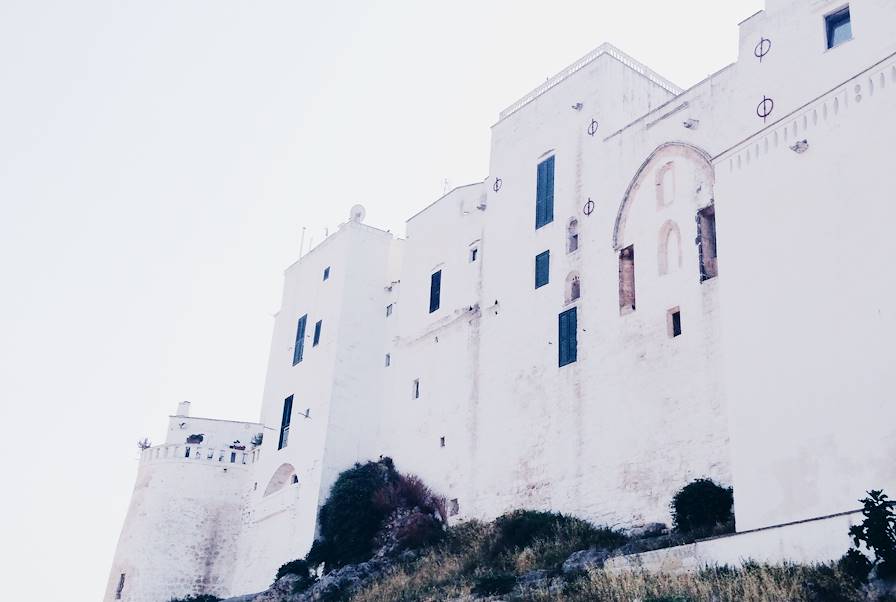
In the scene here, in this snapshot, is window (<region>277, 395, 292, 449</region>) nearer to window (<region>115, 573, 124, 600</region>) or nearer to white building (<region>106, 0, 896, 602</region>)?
white building (<region>106, 0, 896, 602</region>)

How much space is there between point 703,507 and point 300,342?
16922mm

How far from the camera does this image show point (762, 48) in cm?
1909

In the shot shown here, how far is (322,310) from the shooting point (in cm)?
3206

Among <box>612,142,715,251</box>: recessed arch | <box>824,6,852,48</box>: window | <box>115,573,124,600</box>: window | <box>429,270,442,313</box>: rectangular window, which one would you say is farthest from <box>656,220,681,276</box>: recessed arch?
<box>115,573,124,600</box>: window

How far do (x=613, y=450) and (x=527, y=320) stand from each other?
15.6 feet

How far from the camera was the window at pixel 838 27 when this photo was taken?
1769 cm

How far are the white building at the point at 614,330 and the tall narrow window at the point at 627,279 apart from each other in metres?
0.05

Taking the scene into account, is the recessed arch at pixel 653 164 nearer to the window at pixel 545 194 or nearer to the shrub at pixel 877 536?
the window at pixel 545 194

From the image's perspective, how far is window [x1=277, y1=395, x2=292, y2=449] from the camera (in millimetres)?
31344

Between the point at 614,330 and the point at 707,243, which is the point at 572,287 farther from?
the point at 707,243

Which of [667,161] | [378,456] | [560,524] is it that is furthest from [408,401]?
[667,161]

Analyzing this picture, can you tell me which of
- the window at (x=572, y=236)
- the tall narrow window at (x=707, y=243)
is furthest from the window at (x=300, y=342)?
the tall narrow window at (x=707, y=243)

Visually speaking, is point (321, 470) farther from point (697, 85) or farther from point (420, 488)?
point (697, 85)

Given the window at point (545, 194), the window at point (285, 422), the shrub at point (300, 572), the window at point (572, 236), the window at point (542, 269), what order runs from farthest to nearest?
the window at point (285, 422) → the shrub at point (300, 572) → the window at point (545, 194) → the window at point (542, 269) → the window at point (572, 236)
